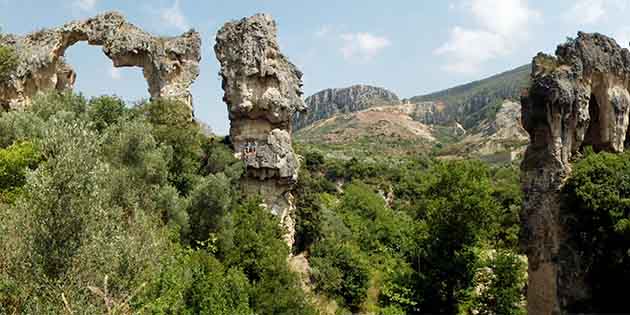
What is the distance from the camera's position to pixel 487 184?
26.4 meters

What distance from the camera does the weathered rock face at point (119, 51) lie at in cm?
2591

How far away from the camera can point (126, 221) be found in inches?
569

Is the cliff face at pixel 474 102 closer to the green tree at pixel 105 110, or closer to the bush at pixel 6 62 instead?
the green tree at pixel 105 110

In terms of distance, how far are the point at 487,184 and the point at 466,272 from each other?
4.67 meters

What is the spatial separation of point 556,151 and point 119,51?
2105 centimetres

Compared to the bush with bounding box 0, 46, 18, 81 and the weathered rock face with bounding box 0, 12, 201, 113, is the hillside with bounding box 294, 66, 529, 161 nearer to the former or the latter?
the weathered rock face with bounding box 0, 12, 201, 113

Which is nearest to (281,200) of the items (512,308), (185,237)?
(185,237)

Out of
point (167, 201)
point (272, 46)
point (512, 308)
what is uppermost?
point (272, 46)

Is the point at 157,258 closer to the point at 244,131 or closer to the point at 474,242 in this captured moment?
the point at 244,131

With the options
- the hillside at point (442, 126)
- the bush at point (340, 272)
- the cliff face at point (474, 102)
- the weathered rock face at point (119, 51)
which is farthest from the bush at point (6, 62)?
the cliff face at point (474, 102)

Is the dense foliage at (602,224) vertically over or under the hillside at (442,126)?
under

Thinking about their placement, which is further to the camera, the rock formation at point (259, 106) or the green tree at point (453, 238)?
the rock formation at point (259, 106)

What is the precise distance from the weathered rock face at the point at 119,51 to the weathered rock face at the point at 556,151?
17091 millimetres

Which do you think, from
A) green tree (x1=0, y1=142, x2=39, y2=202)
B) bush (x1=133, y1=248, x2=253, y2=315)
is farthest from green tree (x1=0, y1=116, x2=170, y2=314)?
green tree (x1=0, y1=142, x2=39, y2=202)
